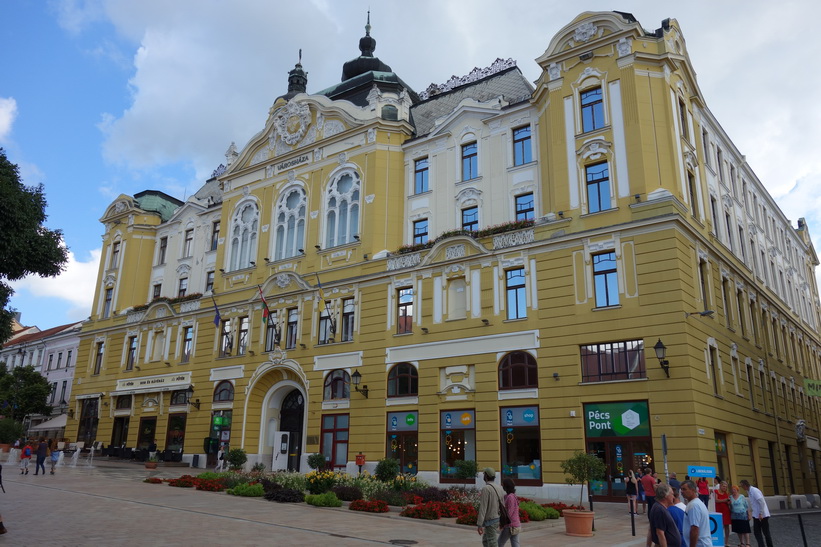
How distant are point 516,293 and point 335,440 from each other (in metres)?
12.8

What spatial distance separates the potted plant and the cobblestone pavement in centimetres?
35

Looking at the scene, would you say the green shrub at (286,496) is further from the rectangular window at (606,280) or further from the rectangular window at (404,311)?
the rectangular window at (606,280)

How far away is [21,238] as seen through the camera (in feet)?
63.4

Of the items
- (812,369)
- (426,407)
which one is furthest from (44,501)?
(812,369)

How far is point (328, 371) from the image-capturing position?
36.9 m

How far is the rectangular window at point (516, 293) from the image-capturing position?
101 ft

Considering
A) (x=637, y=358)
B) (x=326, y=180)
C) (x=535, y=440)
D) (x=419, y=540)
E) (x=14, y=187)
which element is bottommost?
(x=419, y=540)

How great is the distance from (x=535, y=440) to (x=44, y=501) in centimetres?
1892

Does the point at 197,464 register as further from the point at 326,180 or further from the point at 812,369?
the point at 812,369

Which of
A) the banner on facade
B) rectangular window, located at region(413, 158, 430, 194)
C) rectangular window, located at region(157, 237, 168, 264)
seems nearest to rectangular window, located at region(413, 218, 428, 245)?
rectangular window, located at region(413, 158, 430, 194)

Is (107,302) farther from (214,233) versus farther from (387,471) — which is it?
(387,471)

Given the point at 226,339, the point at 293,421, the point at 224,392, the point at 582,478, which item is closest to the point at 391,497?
the point at 582,478

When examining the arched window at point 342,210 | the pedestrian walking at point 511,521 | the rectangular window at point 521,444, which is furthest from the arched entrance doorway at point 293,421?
the pedestrian walking at point 511,521

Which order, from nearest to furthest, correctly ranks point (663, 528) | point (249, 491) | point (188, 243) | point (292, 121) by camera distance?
point (663, 528) < point (249, 491) < point (292, 121) < point (188, 243)
